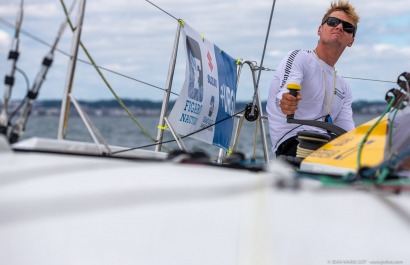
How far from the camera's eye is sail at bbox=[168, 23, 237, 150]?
14.6 ft

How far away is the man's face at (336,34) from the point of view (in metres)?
4.32

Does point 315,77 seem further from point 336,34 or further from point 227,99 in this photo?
point 227,99

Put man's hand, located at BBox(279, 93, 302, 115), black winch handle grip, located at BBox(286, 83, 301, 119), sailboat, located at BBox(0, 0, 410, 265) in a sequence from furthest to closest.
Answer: man's hand, located at BBox(279, 93, 302, 115), black winch handle grip, located at BBox(286, 83, 301, 119), sailboat, located at BBox(0, 0, 410, 265)

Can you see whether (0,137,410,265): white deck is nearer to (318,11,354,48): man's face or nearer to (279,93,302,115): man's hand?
(279,93,302,115): man's hand

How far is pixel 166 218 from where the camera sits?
2166 mm

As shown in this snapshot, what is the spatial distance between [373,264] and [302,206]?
0.28 meters

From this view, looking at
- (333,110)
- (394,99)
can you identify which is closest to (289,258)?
(394,99)

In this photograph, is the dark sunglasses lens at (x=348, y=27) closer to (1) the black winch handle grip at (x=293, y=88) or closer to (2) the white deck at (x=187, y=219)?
(1) the black winch handle grip at (x=293, y=88)

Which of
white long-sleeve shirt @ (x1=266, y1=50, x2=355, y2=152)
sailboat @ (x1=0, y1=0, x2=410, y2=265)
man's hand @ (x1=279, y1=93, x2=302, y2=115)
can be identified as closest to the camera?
sailboat @ (x1=0, y1=0, x2=410, y2=265)

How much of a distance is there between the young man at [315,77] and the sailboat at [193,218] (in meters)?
1.92

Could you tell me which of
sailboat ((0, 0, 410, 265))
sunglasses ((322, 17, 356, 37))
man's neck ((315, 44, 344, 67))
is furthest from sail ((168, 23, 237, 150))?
sailboat ((0, 0, 410, 265))

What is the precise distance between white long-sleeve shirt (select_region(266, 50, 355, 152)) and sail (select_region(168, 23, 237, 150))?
461 mm

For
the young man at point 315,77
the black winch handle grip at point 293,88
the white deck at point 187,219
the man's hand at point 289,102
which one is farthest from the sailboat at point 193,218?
the young man at point 315,77

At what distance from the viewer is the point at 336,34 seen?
4344mm
